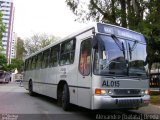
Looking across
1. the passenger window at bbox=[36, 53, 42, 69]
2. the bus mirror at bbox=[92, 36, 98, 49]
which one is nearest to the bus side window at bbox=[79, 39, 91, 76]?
the bus mirror at bbox=[92, 36, 98, 49]

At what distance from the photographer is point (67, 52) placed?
13.2 m

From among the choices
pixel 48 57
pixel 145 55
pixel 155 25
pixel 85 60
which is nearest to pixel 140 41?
pixel 145 55

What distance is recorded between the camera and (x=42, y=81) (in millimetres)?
17578

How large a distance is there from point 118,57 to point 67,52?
3.46m

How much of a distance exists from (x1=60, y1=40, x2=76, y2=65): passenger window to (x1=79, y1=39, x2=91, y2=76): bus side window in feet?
3.34

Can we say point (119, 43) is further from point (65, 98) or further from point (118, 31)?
point (65, 98)

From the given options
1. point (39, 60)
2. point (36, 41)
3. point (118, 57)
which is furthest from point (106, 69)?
point (36, 41)

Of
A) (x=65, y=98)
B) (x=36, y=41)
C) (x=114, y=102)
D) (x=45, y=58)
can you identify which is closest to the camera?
(x=114, y=102)

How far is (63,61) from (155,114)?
4.39m

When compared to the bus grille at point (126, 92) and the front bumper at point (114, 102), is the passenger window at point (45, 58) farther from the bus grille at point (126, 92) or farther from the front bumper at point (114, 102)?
the front bumper at point (114, 102)

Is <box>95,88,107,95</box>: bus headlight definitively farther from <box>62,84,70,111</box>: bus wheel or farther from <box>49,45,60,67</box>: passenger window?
<box>49,45,60,67</box>: passenger window

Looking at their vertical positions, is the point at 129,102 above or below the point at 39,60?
below

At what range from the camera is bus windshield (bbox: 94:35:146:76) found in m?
9.96

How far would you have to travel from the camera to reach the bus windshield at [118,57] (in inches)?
392
